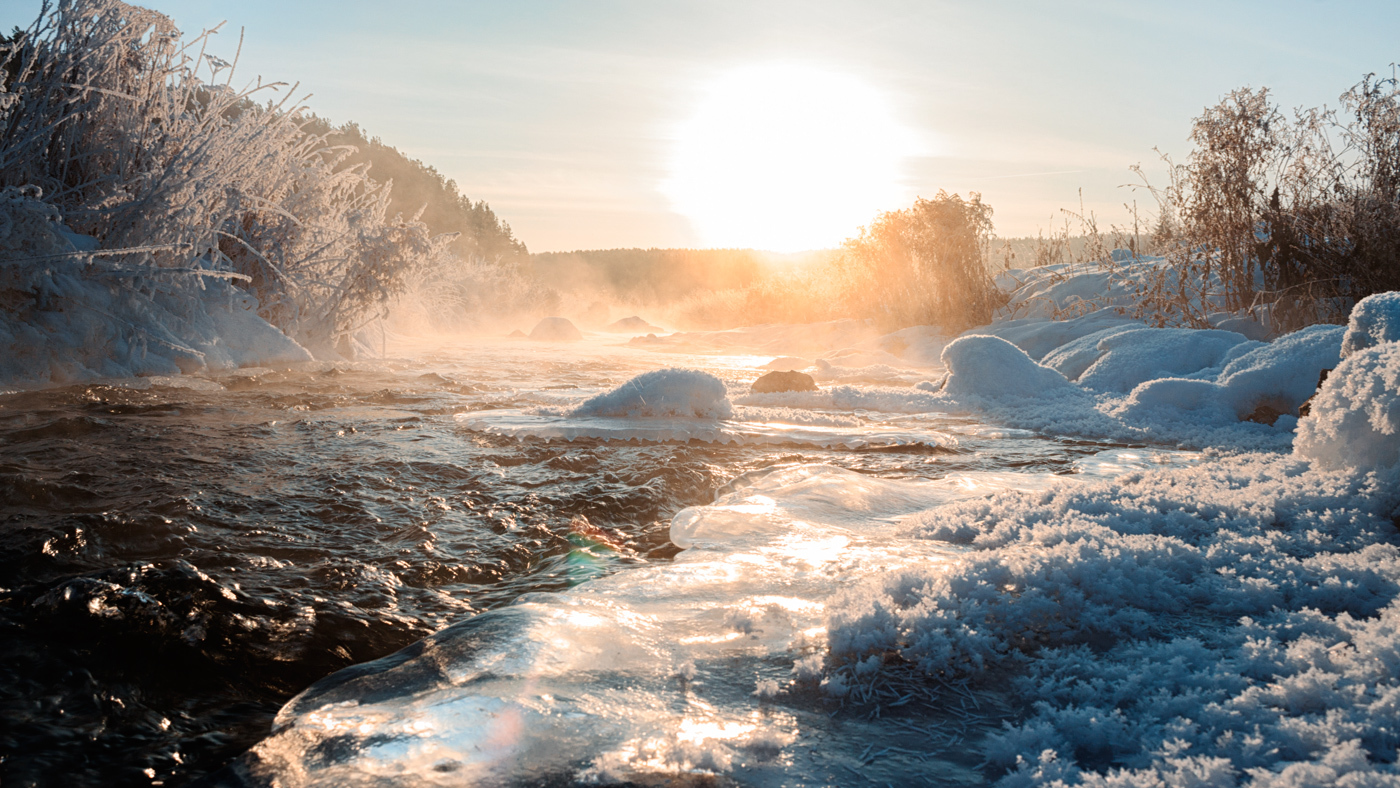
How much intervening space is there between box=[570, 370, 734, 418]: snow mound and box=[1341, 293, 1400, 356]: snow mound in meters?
3.49

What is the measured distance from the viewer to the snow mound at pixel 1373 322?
3.51 metres

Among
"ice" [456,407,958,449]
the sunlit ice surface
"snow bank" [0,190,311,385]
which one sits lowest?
the sunlit ice surface

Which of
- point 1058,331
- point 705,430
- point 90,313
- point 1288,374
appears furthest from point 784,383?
point 90,313

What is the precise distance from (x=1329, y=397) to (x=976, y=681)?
212cm

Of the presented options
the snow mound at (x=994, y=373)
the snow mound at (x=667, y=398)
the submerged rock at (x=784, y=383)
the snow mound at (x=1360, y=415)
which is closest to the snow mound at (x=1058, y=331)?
the snow mound at (x=994, y=373)

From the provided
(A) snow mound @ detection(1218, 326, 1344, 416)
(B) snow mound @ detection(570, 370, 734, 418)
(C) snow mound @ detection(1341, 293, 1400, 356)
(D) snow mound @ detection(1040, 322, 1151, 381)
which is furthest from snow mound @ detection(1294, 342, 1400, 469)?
(D) snow mound @ detection(1040, 322, 1151, 381)

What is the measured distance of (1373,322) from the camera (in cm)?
358

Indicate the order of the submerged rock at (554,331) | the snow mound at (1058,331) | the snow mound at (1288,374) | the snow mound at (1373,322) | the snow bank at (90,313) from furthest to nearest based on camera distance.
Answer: the submerged rock at (554,331) < the snow mound at (1058,331) < the snow mound at (1288,374) < the snow bank at (90,313) < the snow mound at (1373,322)

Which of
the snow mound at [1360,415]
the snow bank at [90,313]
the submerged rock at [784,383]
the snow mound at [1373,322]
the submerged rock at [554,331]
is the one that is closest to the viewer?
the snow mound at [1360,415]

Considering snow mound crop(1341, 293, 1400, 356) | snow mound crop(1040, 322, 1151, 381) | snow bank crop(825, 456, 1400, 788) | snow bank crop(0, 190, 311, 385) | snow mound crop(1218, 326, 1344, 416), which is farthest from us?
snow mound crop(1040, 322, 1151, 381)

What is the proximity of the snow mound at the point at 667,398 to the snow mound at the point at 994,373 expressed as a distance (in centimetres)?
261

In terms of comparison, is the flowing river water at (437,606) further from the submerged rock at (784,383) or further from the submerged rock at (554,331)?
the submerged rock at (554,331)

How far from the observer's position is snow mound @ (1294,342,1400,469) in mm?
2416

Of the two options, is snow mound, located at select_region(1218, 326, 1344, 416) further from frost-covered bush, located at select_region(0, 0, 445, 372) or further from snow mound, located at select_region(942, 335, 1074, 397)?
frost-covered bush, located at select_region(0, 0, 445, 372)
